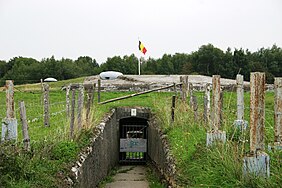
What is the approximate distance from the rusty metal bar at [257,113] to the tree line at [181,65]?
138 feet

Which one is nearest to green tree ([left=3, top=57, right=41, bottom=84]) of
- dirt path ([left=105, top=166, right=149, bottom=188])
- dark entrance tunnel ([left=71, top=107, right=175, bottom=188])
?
dark entrance tunnel ([left=71, top=107, right=175, bottom=188])

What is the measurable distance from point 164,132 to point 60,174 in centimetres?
579

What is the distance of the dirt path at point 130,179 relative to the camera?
13016mm

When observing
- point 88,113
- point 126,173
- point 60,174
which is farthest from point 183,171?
point 126,173

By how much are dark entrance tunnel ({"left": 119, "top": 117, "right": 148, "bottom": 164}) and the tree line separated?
91.0ft

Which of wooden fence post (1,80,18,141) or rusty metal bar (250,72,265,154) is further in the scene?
wooden fence post (1,80,18,141)

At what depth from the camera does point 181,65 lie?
218ft

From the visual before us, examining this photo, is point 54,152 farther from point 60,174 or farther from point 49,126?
point 49,126

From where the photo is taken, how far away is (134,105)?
18.2 meters

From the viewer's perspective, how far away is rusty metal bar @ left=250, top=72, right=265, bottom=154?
561cm

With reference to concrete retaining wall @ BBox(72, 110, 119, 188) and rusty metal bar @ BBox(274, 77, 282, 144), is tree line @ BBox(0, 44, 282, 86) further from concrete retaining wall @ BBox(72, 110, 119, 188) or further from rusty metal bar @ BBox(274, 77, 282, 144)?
rusty metal bar @ BBox(274, 77, 282, 144)

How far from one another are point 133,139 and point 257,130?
13576mm

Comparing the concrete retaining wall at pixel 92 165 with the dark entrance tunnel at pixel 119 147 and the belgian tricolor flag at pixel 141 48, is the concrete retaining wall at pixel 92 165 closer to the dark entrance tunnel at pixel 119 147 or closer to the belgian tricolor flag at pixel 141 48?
the dark entrance tunnel at pixel 119 147

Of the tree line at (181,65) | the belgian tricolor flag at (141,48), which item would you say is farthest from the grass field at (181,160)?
the tree line at (181,65)
